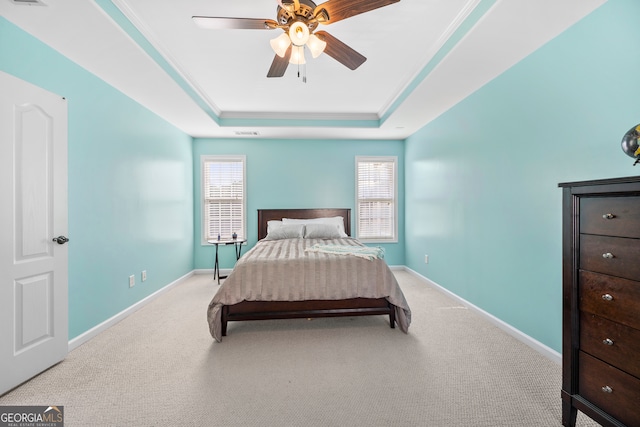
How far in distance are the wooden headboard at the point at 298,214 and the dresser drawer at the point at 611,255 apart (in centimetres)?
387

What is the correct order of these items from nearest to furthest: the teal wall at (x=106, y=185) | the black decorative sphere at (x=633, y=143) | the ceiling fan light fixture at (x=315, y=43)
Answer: the black decorative sphere at (x=633, y=143), the ceiling fan light fixture at (x=315, y=43), the teal wall at (x=106, y=185)

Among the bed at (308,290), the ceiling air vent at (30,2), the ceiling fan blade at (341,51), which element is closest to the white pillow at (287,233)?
the bed at (308,290)

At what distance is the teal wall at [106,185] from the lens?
7.53 feet

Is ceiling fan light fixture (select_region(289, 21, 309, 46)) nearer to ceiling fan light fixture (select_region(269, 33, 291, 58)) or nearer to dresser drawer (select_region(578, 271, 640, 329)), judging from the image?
ceiling fan light fixture (select_region(269, 33, 291, 58))

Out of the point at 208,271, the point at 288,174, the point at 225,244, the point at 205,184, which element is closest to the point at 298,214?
the point at 288,174

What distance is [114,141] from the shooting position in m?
2.97

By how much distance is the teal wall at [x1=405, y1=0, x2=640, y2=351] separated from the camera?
1.79 meters

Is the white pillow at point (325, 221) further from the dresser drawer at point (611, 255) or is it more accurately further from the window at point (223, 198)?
the dresser drawer at point (611, 255)

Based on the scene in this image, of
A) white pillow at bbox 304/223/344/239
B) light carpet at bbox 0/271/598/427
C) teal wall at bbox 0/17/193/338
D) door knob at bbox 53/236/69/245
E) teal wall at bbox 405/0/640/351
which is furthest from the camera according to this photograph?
white pillow at bbox 304/223/344/239

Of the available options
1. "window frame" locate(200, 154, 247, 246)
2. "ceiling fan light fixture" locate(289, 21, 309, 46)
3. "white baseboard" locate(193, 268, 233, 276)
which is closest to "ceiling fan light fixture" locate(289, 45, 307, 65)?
"ceiling fan light fixture" locate(289, 21, 309, 46)

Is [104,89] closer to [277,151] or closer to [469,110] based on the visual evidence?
[277,151]

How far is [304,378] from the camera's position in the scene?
6.63ft

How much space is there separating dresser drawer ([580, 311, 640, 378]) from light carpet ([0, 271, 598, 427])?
54cm

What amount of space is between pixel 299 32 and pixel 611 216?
1935 mm
